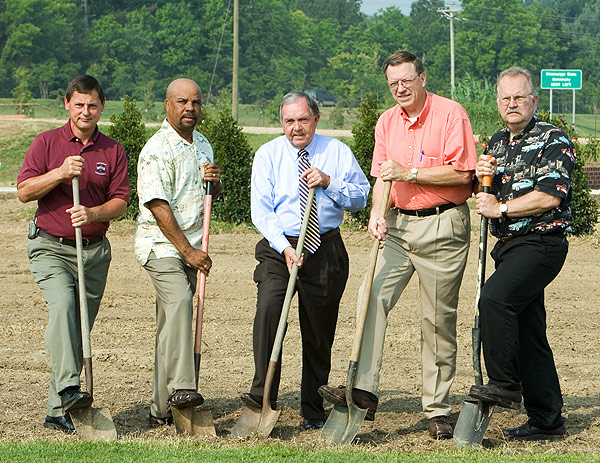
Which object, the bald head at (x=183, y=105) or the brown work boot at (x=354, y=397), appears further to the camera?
the bald head at (x=183, y=105)

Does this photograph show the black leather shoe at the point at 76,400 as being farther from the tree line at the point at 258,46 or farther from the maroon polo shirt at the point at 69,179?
the tree line at the point at 258,46

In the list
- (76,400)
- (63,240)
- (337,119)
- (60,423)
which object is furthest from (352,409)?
(337,119)

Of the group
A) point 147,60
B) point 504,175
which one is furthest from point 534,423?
point 147,60

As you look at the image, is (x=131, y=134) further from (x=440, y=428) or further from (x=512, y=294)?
(x=512, y=294)

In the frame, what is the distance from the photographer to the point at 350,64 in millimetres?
82062

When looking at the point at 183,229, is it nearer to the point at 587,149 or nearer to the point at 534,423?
the point at 534,423

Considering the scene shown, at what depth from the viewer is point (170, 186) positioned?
6.52 meters

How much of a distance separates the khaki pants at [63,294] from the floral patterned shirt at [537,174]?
105 inches

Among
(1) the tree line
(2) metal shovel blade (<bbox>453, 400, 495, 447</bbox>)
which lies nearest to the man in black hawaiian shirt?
(2) metal shovel blade (<bbox>453, 400, 495, 447</bbox>)

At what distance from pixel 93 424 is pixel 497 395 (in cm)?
248

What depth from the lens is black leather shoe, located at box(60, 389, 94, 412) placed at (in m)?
6.16

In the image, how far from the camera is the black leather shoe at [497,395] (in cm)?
596

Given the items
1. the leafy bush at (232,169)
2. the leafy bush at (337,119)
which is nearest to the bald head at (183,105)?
the leafy bush at (232,169)

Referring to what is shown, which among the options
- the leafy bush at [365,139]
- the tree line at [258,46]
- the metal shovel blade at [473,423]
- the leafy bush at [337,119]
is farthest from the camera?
the tree line at [258,46]
